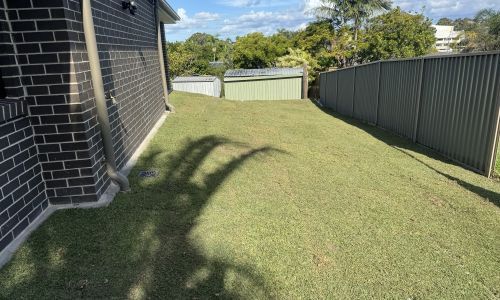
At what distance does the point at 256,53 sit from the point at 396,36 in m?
14.1

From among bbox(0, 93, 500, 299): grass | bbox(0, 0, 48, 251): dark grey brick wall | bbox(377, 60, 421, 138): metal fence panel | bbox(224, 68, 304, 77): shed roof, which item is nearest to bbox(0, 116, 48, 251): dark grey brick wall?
bbox(0, 0, 48, 251): dark grey brick wall

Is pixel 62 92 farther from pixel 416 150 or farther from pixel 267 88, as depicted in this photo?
pixel 267 88

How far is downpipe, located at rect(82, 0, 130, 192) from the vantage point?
3.66 metres

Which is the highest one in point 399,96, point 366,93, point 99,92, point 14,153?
point 99,92

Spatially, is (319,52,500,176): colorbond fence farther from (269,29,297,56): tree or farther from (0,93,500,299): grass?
(269,29,297,56): tree

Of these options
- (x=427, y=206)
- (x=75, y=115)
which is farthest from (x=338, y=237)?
(x=75, y=115)

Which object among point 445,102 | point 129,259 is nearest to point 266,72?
point 445,102

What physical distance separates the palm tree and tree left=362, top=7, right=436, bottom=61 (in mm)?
1281

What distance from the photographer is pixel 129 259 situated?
301 cm

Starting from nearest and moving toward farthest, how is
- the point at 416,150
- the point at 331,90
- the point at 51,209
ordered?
the point at 51,209 < the point at 416,150 < the point at 331,90

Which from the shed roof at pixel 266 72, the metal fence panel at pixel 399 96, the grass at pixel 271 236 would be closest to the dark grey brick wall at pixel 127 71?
the grass at pixel 271 236

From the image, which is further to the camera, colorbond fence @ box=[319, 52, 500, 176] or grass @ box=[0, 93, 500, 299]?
colorbond fence @ box=[319, 52, 500, 176]

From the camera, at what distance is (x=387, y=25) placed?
105 ft

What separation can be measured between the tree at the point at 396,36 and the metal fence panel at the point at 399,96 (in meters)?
22.9
